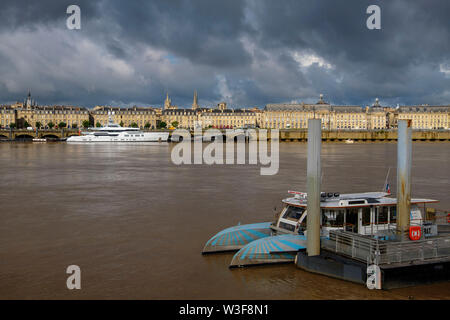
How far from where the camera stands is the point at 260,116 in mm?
189125

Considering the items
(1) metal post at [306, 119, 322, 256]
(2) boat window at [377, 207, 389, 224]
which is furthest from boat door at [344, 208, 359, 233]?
(1) metal post at [306, 119, 322, 256]

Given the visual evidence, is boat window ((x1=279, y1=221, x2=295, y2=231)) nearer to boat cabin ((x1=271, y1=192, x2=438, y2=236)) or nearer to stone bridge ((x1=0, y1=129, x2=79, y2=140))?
boat cabin ((x1=271, y1=192, x2=438, y2=236))

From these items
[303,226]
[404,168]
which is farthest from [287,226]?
[404,168]

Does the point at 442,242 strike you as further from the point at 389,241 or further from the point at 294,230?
the point at 294,230

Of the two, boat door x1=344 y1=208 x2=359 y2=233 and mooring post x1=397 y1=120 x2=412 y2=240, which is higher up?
mooring post x1=397 y1=120 x2=412 y2=240

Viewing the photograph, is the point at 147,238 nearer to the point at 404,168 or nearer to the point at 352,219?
the point at 352,219

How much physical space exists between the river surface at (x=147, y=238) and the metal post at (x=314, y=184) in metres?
0.89

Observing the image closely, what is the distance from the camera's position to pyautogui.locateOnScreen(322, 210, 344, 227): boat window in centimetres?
1190

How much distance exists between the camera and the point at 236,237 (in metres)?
13.2

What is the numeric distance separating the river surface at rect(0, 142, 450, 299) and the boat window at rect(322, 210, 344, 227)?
153cm

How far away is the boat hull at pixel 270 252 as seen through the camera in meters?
11.6

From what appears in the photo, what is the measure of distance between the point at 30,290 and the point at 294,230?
6.63 meters

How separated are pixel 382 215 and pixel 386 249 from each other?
223 centimetres

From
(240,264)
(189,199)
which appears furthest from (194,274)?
(189,199)
